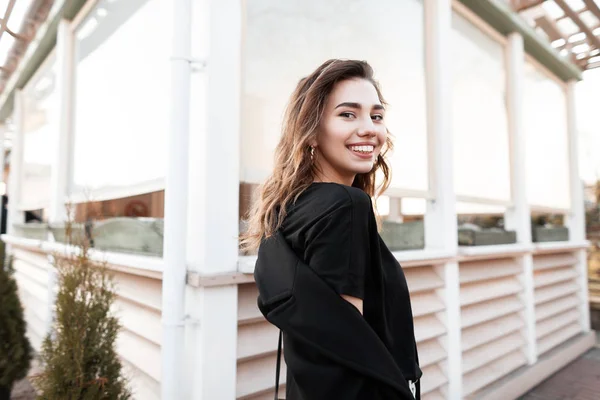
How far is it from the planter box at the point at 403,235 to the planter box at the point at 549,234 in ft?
7.54

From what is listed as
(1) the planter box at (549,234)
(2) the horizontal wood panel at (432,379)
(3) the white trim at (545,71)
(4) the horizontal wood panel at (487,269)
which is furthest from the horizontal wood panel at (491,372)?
(3) the white trim at (545,71)

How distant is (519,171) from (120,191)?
153 inches

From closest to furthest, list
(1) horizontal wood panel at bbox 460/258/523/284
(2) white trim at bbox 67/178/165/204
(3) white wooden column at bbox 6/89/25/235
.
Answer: (2) white trim at bbox 67/178/165/204
(1) horizontal wood panel at bbox 460/258/523/284
(3) white wooden column at bbox 6/89/25/235

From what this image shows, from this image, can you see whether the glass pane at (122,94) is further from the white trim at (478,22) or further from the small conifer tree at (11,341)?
the white trim at (478,22)

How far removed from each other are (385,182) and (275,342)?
1015 millimetres

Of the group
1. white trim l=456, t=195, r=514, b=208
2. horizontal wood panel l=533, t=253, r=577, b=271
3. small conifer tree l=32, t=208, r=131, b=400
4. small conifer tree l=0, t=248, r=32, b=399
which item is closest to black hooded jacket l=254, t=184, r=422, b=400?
small conifer tree l=32, t=208, r=131, b=400

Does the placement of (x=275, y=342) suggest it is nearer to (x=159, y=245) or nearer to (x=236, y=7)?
(x=159, y=245)

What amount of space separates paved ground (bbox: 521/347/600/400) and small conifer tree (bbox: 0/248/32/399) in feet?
14.2

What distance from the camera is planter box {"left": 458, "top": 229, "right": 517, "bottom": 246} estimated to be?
3.34 meters

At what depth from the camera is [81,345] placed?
5.65 ft

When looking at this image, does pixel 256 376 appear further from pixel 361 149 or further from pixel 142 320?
pixel 361 149

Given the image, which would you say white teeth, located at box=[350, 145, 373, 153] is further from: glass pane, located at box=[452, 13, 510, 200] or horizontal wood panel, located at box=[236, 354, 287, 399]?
glass pane, located at box=[452, 13, 510, 200]

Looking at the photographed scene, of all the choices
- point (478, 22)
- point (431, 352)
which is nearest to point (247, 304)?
point (431, 352)

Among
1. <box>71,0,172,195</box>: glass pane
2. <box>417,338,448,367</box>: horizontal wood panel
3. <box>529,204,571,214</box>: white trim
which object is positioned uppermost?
<box>71,0,172,195</box>: glass pane
